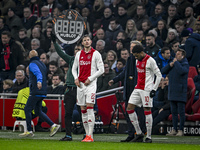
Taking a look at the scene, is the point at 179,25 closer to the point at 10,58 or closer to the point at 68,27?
the point at 68,27

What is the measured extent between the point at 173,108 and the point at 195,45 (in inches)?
101

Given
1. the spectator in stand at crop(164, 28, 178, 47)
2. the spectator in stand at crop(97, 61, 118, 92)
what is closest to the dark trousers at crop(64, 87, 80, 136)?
the spectator in stand at crop(97, 61, 118, 92)

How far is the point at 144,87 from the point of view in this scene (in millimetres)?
10625

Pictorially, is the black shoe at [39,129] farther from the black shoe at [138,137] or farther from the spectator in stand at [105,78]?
the black shoe at [138,137]

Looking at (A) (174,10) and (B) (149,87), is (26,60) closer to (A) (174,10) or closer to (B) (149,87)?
(A) (174,10)

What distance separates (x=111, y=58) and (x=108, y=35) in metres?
2.31

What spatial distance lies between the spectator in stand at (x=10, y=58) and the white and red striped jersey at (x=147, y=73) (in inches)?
344

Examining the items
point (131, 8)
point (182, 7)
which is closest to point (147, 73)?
point (182, 7)

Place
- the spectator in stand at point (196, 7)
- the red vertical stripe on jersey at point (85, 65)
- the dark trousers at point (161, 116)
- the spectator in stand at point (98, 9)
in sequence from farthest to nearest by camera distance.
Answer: the spectator in stand at point (98, 9) → the spectator in stand at point (196, 7) → the dark trousers at point (161, 116) → the red vertical stripe on jersey at point (85, 65)

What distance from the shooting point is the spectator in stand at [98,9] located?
20094 mm

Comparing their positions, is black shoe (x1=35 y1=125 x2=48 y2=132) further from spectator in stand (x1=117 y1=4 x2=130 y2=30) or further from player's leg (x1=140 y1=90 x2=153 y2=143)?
spectator in stand (x1=117 y1=4 x2=130 y2=30)

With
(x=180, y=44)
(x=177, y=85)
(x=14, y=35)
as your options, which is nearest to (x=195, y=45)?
(x=180, y=44)

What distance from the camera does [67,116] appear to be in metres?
10.8

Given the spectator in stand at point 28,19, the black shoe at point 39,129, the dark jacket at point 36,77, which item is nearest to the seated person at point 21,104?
the black shoe at point 39,129
